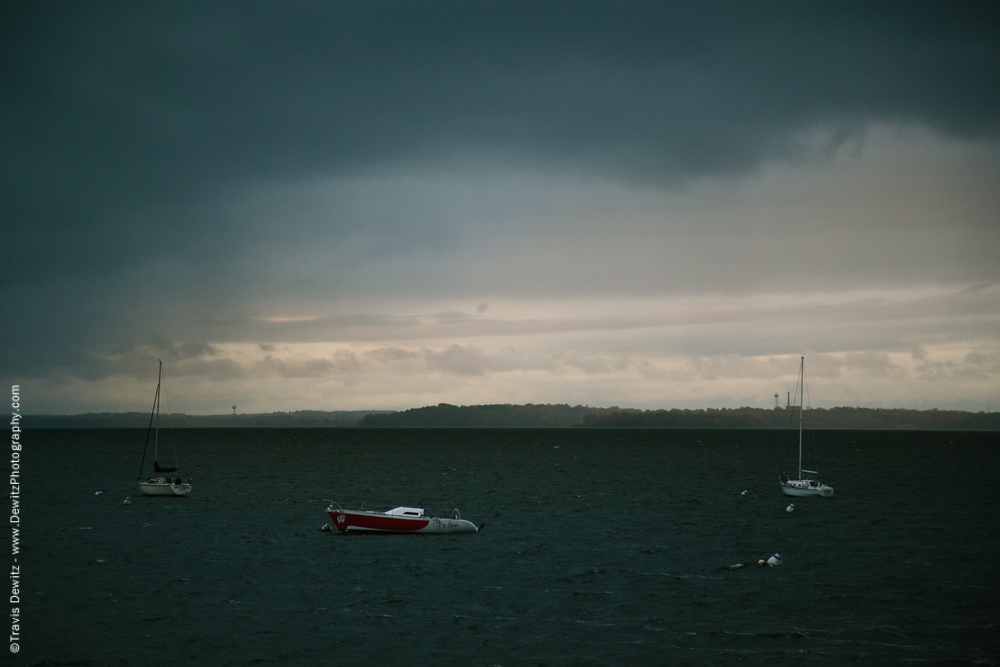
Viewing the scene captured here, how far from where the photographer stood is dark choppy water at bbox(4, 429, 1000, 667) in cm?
3253

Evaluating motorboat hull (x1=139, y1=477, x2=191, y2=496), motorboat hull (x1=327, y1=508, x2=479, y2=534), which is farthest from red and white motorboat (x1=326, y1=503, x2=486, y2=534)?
motorboat hull (x1=139, y1=477, x2=191, y2=496)

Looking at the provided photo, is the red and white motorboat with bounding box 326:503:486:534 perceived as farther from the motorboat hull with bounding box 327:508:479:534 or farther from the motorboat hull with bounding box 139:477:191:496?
the motorboat hull with bounding box 139:477:191:496

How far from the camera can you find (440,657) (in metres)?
31.5

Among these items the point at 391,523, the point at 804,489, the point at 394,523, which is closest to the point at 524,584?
the point at 394,523

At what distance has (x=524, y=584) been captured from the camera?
44.5m

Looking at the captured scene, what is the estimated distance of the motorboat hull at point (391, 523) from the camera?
63188 mm

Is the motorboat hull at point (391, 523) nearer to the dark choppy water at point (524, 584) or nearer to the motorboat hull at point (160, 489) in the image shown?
the dark choppy water at point (524, 584)

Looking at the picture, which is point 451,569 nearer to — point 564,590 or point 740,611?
point 564,590

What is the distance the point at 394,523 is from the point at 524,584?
71.1 ft

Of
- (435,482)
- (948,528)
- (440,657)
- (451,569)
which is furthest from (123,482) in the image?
(948,528)

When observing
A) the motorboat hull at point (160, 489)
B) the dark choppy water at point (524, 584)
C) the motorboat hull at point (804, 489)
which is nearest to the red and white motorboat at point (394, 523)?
the dark choppy water at point (524, 584)

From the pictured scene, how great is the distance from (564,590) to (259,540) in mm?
28545

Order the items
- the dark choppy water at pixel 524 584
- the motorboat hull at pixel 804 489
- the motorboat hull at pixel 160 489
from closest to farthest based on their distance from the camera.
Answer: the dark choppy water at pixel 524 584, the motorboat hull at pixel 804 489, the motorboat hull at pixel 160 489

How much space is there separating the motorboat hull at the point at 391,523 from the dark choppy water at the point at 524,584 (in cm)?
122
